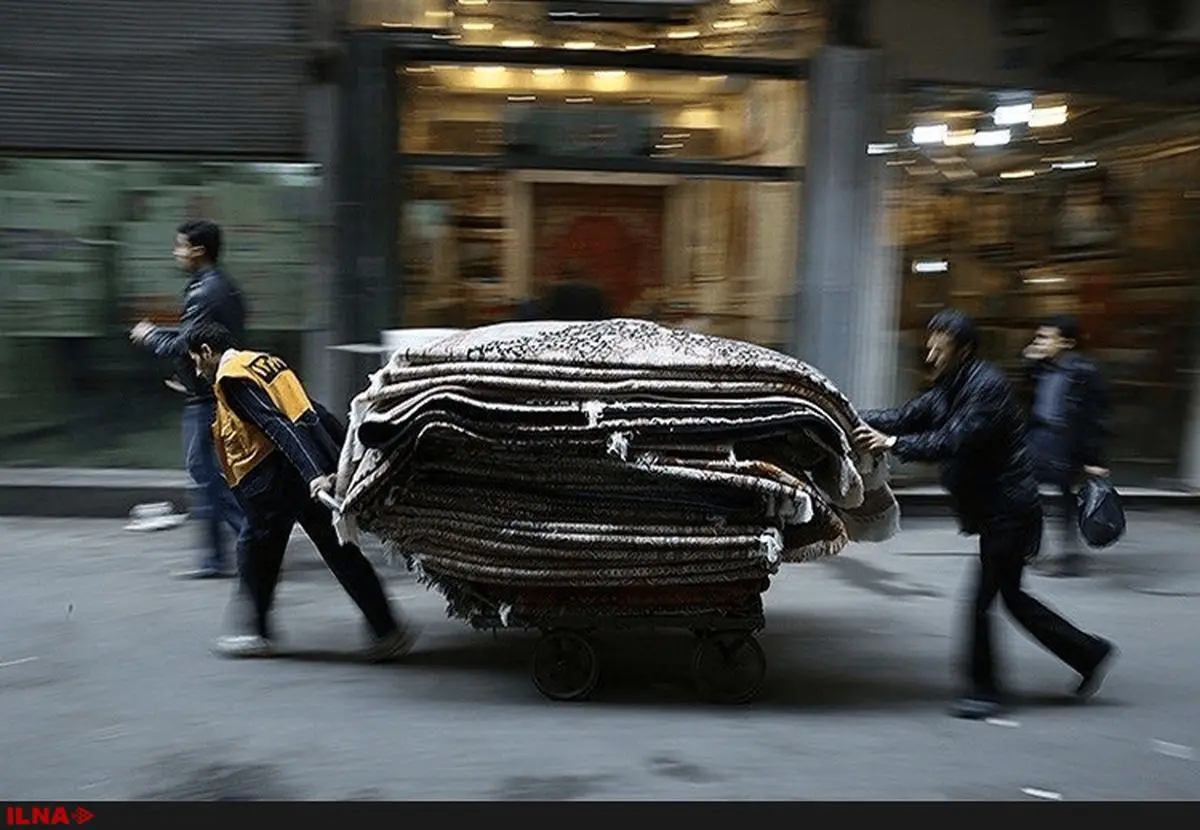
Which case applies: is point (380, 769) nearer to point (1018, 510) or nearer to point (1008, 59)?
point (1018, 510)

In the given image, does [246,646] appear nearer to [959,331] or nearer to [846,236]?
[959,331]

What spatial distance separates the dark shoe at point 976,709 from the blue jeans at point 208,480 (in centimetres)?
407

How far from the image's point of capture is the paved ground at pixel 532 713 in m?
3.89

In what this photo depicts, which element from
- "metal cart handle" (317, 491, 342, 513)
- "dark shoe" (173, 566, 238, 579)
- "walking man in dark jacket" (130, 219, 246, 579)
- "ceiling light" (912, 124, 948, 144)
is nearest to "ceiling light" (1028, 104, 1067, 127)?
"ceiling light" (912, 124, 948, 144)

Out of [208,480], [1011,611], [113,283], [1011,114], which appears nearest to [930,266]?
[1011,114]

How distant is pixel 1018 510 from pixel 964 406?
0.50 metres

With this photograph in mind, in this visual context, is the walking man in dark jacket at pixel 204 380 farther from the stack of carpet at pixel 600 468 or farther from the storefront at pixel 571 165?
the stack of carpet at pixel 600 468

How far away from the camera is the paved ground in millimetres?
3895

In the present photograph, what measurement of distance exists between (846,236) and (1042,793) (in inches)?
207

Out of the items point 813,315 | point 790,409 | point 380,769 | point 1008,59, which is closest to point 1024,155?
point 1008,59

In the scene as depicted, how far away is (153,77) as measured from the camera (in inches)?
310

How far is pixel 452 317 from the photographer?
840 cm
